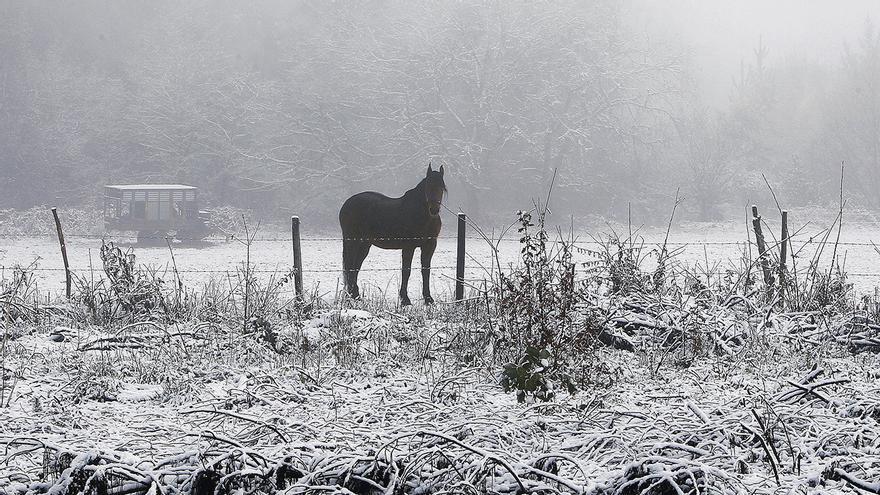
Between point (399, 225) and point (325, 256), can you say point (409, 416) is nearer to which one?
point (399, 225)

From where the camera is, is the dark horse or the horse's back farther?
the horse's back

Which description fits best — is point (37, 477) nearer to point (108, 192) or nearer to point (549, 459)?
point (549, 459)

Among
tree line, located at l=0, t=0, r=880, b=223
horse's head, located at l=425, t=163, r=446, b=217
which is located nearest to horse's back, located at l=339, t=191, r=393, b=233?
horse's head, located at l=425, t=163, r=446, b=217

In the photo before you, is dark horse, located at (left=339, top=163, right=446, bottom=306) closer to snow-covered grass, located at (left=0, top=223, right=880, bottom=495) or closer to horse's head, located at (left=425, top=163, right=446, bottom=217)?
horse's head, located at (left=425, top=163, right=446, bottom=217)

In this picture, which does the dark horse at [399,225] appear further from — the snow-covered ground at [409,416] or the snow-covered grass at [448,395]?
the snow-covered ground at [409,416]

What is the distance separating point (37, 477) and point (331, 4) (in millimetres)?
31743

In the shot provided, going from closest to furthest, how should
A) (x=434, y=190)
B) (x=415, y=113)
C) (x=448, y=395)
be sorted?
(x=448, y=395) < (x=434, y=190) < (x=415, y=113)

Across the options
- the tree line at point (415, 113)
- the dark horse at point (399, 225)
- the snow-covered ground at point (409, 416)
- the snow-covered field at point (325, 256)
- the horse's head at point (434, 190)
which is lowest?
the snow-covered ground at point (409, 416)

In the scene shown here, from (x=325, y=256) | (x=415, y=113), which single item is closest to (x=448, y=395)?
(x=325, y=256)

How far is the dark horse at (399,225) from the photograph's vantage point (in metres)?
10.5

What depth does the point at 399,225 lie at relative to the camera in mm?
11039

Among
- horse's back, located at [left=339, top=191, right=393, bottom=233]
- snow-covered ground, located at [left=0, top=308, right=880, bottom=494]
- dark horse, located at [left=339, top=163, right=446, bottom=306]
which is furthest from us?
horse's back, located at [left=339, top=191, right=393, bottom=233]

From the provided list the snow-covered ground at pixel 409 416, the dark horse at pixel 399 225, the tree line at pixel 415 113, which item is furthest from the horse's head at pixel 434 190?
the tree line at pixel 415 113

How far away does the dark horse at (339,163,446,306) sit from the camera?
1054 cm
